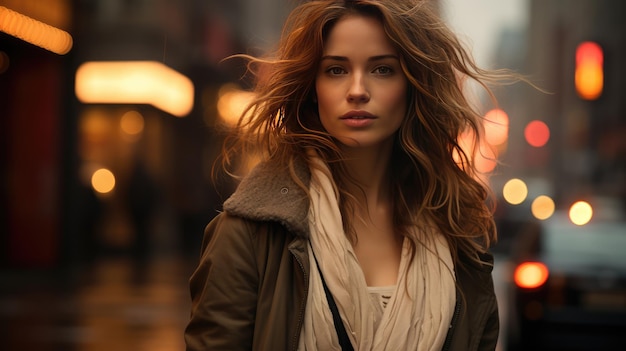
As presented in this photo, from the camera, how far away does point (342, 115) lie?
3.08 m

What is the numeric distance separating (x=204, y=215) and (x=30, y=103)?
Result: 36.2 feet

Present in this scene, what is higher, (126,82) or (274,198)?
(126,82)

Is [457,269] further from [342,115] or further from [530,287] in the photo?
[530,287]

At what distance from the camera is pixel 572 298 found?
9.82 m

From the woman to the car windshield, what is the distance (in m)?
6.98

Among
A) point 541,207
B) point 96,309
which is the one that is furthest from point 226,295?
point 541,207

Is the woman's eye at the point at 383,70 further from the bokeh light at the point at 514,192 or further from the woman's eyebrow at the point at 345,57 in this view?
the bokeh light at the point at 514,192

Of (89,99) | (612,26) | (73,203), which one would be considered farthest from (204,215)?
(612,26)

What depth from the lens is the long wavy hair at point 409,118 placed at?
3.11 m

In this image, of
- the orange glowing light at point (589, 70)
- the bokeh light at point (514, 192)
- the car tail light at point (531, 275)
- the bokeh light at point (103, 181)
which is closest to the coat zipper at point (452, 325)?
the car tail light at point (531, 275)

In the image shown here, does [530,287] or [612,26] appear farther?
[612,26]

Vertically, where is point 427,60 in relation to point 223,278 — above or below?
above

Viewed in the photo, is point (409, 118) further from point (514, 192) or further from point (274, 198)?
point (514, 192)

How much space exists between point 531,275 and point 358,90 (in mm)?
7358
